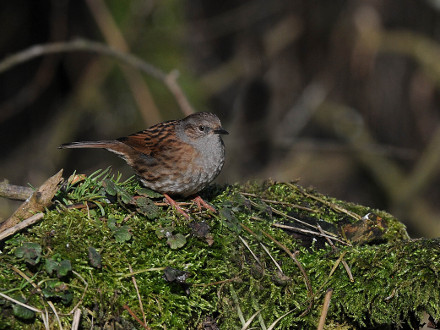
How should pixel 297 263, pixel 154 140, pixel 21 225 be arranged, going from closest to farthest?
pixel 21 225 < pixel 297 263 < pixel 154 140

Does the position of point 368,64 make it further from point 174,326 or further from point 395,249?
point 174,326

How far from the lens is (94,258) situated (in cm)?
280

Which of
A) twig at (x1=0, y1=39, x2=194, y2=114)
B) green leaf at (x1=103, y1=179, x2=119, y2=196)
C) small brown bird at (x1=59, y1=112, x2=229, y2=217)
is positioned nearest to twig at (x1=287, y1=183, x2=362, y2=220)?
small brown bird at (x1=59, y1=112, x2=229, y2=217)

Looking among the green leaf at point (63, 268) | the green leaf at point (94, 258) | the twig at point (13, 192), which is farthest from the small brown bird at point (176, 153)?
the green leaf at point (63, 268)

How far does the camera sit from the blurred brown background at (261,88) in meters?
9.01

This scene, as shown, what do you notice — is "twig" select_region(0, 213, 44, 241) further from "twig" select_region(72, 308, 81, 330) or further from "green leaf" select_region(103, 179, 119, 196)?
"twig" select_region(72, 308, 81, 330)

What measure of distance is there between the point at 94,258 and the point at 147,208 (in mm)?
575

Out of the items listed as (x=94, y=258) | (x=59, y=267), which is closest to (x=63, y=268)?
(x=59, y=267)

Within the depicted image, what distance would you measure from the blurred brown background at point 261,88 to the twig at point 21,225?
6.02m

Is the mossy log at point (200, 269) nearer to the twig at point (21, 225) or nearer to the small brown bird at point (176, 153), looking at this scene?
the twig at point (21, 225)

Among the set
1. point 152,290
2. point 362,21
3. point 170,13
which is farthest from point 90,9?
point 152,290

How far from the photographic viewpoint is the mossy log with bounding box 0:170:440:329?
9.00 feet

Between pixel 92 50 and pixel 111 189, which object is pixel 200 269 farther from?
pixel 92 50

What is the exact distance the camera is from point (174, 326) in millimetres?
2855
